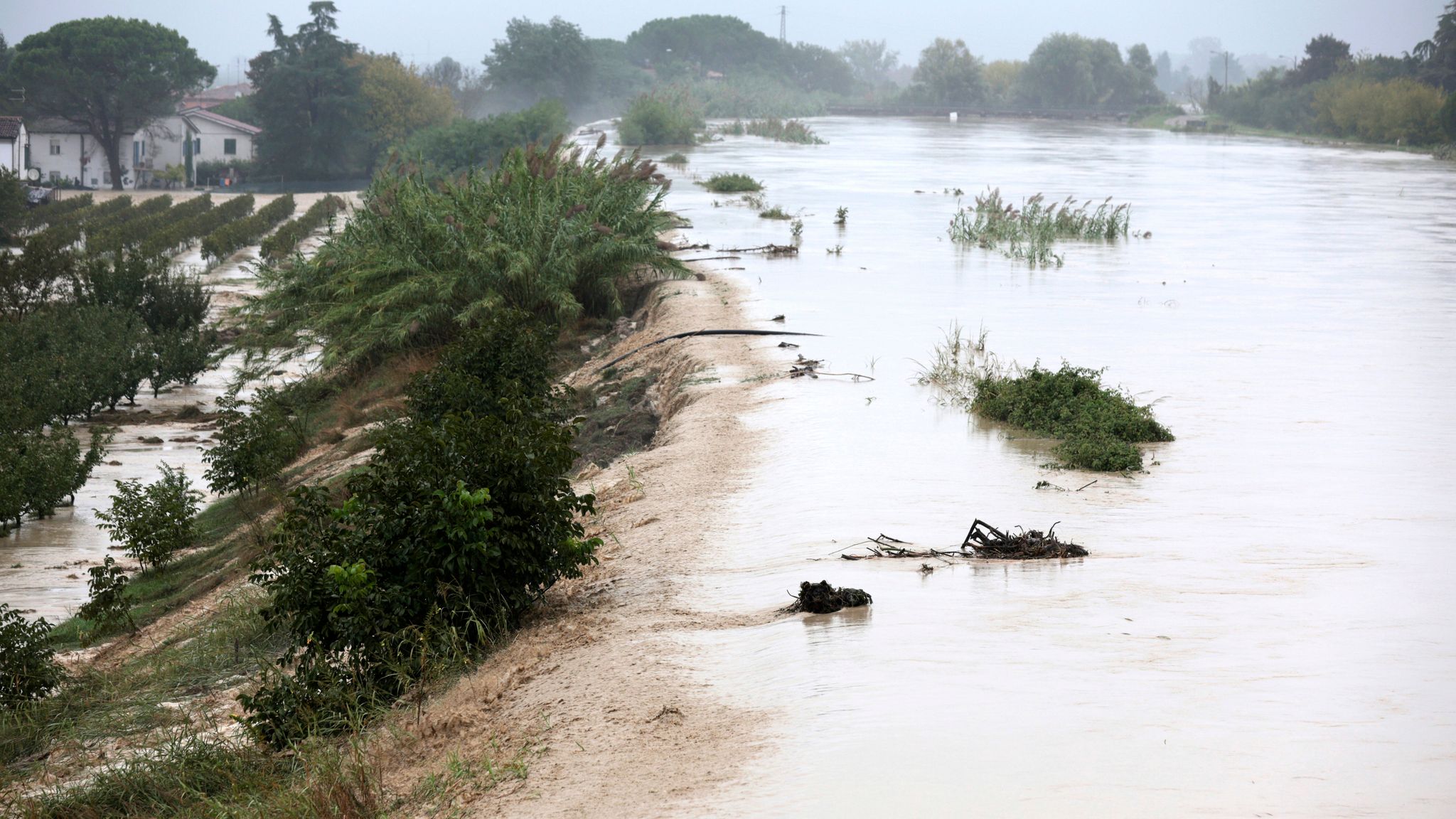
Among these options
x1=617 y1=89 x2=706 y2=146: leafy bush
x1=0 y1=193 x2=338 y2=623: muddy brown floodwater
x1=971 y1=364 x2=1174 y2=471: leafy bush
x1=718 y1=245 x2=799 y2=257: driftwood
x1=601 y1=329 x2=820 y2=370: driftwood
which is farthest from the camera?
x1=617 y1=89 x2=706 y2=146: leafy bush

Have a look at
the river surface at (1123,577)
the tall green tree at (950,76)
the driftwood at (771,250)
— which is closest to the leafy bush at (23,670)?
the river surface at (1123,577)

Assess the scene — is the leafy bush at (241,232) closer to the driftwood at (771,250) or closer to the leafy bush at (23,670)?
the driftwood at (771,250)

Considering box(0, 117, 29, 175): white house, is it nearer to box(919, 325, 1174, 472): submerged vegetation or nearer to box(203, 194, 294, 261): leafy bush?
box(203, 194, 294, 261): leafy bush

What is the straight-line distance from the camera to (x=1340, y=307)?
17.2m

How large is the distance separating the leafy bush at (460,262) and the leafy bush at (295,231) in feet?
47.6

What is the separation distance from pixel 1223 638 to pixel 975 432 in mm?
4464

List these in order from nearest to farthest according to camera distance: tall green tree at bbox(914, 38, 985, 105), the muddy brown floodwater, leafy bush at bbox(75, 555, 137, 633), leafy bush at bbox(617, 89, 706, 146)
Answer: leafy bush at bbox(75, 555, 137, 633) → the muddy brown floodwater → leafy bush at bbox(617, 89, 706, 146) → tall green tree at bbox(914, 38, 985, 105)

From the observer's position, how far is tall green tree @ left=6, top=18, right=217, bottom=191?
82.4 metres

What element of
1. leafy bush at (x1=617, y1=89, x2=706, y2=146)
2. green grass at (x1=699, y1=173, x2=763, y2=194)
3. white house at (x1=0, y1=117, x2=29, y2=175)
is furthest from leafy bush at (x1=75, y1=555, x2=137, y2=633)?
white house at (x1=0, y1=117, x2=29, y2=175)

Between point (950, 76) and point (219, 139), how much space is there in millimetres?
Result: 77685

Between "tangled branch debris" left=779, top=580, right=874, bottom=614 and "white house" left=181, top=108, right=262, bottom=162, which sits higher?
"white house" left=181, top=108, right=262, bottom=162

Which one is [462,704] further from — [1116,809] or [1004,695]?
[1116,809]

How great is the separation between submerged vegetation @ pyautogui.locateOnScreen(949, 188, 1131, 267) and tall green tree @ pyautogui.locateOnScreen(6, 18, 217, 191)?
69.5 meters

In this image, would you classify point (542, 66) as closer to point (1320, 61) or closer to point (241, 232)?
point (1320, 61)
